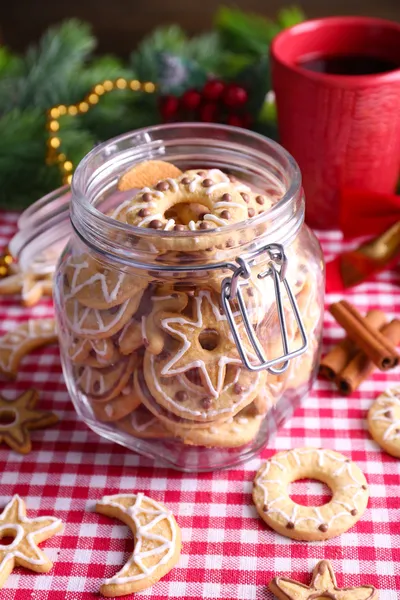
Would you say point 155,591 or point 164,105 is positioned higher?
point 164,105

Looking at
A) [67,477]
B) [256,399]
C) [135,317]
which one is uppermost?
[135,317]

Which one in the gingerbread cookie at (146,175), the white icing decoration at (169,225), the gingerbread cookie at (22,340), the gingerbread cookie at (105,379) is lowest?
the gingerbread cookie at (22,340)

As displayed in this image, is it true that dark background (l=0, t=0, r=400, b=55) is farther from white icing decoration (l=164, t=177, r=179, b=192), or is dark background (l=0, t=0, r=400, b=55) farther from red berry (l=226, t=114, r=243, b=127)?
white icing decoration (l=164, t=177, r=179, b=192)

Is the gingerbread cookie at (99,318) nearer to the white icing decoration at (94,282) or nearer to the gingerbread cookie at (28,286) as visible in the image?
the white icing decoration at (94,282)

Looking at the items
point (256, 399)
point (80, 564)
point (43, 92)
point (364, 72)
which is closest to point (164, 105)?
point (43, 92)

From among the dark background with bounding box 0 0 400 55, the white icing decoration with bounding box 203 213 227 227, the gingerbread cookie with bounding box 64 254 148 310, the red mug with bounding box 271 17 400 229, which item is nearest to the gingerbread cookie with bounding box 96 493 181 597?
the gingerbread cookie with bounding box 64 254 148 310

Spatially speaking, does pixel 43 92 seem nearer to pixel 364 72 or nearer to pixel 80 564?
pixel 364 72

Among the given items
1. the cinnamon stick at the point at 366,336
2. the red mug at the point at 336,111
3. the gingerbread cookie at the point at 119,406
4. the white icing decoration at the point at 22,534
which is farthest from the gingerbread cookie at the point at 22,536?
the red mug at the point at 336,111
